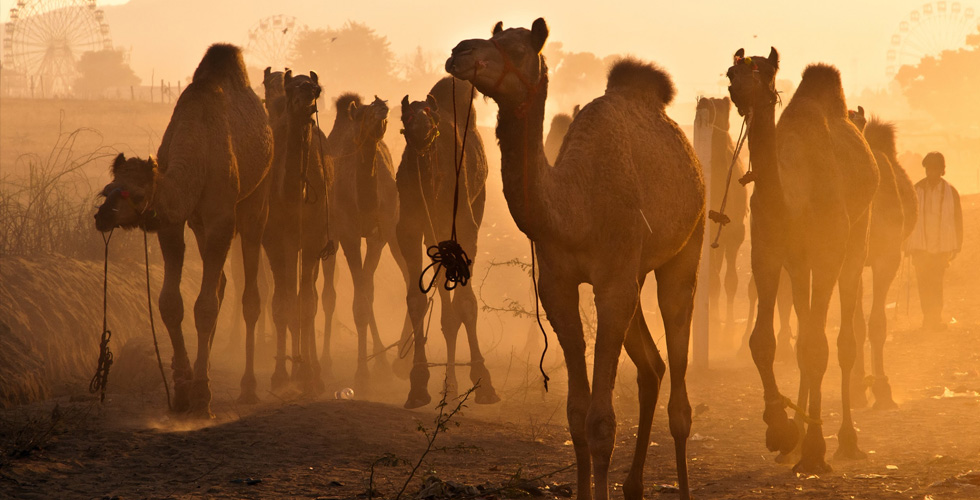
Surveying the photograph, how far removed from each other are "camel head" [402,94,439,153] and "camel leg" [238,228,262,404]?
2.16 metres

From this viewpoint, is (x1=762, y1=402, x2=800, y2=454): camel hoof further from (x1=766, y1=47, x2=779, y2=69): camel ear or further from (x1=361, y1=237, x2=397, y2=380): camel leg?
(x1=361, y1=237, x2=397, y2=380): camel leg

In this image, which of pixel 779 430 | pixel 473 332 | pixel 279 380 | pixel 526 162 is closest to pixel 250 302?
pixel 279 380

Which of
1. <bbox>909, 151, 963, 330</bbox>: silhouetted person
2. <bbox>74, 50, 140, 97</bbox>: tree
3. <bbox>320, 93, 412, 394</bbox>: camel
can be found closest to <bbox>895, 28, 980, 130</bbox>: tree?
<bbox>909, 151, 963, 330</bbox>: silhouetted person

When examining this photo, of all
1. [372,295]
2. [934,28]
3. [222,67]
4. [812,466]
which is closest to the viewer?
[812,466]

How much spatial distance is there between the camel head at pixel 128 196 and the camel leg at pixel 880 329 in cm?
746

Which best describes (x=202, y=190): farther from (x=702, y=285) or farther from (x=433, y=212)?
(x=702, y=285)

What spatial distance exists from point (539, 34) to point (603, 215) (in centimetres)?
115

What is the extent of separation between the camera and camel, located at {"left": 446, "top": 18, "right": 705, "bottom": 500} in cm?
562

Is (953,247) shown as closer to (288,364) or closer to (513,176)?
(288,364)

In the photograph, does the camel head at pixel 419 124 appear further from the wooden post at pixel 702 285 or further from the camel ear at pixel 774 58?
the wooden post at pixel 702 285

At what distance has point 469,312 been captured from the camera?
11.0 metres

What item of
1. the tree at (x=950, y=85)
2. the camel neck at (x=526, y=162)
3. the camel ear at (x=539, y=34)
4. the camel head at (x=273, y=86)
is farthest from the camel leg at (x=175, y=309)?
the tree at (x=950, y=85)

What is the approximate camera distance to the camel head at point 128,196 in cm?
818

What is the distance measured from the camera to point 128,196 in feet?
27.1
